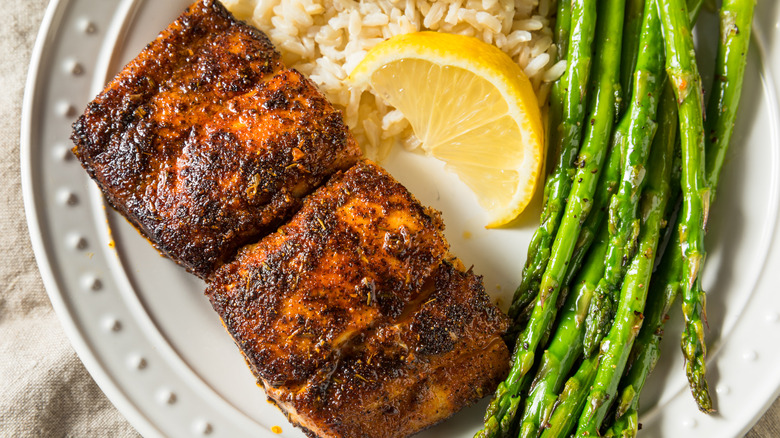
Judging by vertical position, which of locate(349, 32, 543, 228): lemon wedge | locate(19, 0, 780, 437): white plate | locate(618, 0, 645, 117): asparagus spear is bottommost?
locate(19, 0, 780, 437): white plate

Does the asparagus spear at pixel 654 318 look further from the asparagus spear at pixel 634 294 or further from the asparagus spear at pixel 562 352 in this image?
the asparagus spear at pixel 562 352

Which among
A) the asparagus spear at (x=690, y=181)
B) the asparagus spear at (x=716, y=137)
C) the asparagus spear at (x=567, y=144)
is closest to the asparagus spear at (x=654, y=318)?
the asparagus spear at (x=716, y=137)

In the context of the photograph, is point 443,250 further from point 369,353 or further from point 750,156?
point 750,156

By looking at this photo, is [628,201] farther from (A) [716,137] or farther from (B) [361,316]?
(B) [361,316]

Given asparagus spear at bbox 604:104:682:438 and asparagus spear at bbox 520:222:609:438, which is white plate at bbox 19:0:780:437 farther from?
asparagus spear at bbox 520:222:609:438

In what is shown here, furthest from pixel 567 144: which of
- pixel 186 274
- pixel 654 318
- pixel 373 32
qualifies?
pixel 186 274

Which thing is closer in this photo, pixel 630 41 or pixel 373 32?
pixel 630 41

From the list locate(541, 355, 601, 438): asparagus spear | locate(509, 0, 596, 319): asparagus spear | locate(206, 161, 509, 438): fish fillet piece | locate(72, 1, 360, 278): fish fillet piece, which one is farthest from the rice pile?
locate(541, 355, 601, 438): asparagus spear
